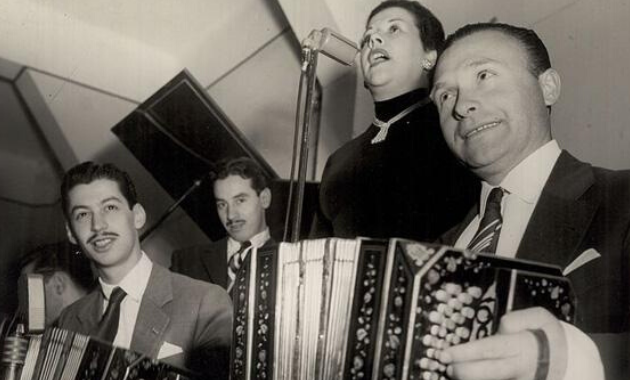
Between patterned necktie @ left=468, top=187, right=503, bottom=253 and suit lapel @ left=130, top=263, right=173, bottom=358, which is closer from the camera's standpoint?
patterned necktie @ left=468, top=187, right=503, bottom=253

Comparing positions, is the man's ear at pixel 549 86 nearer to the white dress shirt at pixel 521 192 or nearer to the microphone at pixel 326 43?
the white dress shirt at pixel 521 192

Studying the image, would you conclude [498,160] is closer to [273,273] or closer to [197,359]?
[273,273]

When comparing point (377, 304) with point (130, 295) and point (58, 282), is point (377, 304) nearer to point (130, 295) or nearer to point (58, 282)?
point (130, 295)

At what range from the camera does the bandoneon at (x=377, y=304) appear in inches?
40.6

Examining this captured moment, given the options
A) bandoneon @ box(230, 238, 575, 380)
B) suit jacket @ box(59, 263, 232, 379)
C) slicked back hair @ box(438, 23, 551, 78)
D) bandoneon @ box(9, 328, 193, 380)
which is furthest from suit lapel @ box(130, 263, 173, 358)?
slicked back hair @ box(438, 23, 551, 78)

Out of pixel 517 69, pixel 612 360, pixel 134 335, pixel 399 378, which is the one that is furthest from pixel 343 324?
pixel 134 335

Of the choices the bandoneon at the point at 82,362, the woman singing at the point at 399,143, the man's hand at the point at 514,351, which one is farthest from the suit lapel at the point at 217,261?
the man's hand at the point at 514,351

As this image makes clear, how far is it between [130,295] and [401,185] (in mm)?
816

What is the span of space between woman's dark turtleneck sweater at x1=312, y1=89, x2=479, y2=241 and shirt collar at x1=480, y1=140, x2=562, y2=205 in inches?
8.7

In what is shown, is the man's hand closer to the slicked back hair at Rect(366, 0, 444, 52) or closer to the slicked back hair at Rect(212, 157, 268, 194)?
the slicked back hair at Rect(366, 0, 444, 52)

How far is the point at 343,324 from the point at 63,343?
2.95ft

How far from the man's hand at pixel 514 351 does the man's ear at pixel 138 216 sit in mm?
1382

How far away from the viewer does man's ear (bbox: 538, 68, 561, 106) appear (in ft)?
4.73

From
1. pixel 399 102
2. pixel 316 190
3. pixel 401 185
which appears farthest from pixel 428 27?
pixel 316 190
